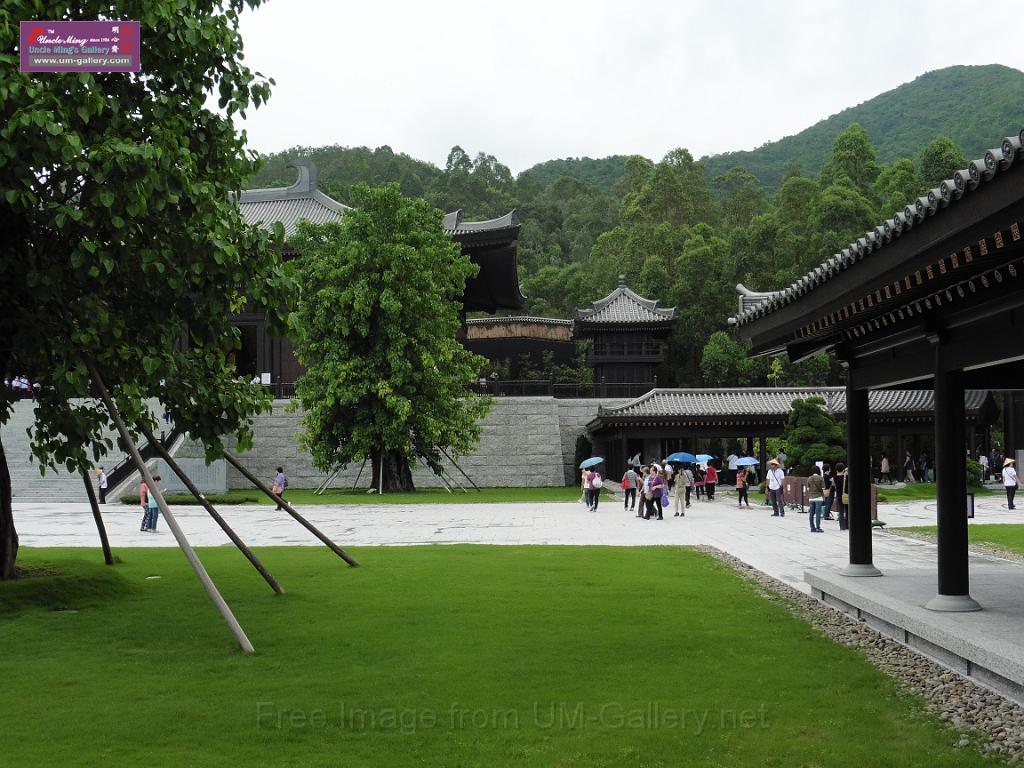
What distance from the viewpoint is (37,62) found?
8852 mm

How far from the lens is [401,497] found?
110ft

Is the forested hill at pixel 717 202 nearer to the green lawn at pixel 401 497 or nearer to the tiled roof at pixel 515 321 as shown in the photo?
the tiled roof at pixel 515 321

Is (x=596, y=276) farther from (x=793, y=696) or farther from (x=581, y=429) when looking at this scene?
(x=793, y=696)

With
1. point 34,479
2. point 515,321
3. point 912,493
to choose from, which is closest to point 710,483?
point 912,493

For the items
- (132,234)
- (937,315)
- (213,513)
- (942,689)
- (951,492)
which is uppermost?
(132,234)

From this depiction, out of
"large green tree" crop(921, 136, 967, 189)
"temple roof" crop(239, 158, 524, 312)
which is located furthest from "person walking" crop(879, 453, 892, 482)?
"large green tree" crop(921, 136, 967, 189)

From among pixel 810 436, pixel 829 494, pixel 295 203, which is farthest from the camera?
pixel 295 203

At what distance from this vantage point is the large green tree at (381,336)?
33000 mm

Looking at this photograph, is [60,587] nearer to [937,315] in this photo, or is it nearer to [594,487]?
[937,315]

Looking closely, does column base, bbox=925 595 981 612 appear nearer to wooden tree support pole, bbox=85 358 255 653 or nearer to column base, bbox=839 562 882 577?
column base, bbox=839 562 882 577

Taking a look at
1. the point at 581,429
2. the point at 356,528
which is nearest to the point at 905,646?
the point at 356,528

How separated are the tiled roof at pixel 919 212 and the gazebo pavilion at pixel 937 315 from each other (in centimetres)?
1

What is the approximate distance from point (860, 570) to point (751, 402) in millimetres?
29223

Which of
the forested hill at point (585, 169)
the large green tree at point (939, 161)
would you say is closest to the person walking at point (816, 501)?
the large green tree at point (939, 161)
